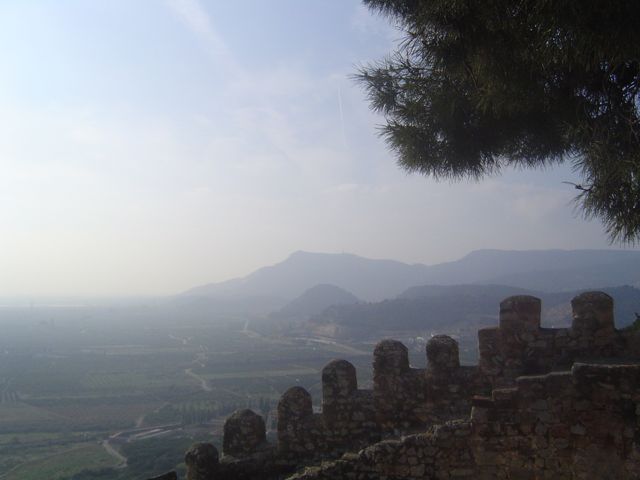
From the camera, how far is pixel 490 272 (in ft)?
561

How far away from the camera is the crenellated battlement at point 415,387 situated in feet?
19.9

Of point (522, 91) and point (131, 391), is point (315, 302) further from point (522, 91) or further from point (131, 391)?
point (522, 91)

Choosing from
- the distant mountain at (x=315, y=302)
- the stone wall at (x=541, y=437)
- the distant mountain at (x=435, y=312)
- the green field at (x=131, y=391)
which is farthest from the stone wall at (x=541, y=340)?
the distant mountain at (x=315, y=302)

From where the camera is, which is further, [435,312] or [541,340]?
[435,312]

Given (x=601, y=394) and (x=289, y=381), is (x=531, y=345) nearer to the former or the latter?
(x=601, y=394)

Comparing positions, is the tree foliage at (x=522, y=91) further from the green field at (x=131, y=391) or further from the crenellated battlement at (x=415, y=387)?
the green field at (x=131, y=391)

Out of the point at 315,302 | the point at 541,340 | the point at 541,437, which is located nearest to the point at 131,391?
the point at 541,340

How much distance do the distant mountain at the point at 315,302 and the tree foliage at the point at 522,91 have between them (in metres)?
131

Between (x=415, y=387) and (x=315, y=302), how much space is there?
150 metres

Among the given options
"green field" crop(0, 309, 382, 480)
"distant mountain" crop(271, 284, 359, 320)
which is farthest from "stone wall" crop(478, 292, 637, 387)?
"distant mountain" crop(271, 284, 359, 320)

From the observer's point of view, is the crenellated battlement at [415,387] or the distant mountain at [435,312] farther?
the distant mountain at [435,312]

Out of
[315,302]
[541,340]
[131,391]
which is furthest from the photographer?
[315,302]

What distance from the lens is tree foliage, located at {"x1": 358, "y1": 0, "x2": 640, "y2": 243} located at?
5496 millimetres

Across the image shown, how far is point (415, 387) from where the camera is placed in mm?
6480
